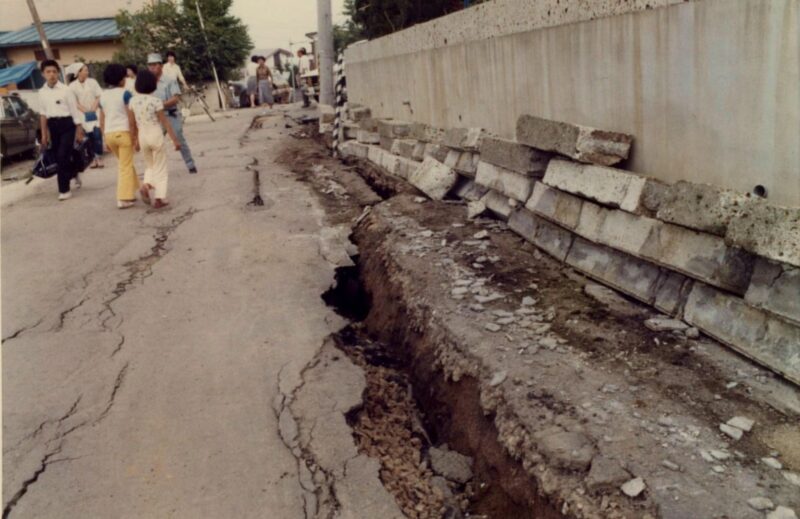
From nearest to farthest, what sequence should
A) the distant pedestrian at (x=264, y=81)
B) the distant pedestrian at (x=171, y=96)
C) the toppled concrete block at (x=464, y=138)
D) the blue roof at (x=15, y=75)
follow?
the toppled concrete block at (x=464, y=138), the distant pedestrian at (x=171, y=96), the distant pedestrian at (x=264, y=81), the blue roof at (x=15, y=75)

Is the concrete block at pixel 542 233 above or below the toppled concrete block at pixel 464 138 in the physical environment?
below

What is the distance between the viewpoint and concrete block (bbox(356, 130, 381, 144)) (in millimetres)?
10258

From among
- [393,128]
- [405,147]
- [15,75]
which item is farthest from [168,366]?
[15,75]

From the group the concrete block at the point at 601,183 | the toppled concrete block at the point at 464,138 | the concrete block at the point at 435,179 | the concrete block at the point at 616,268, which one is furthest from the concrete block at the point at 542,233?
the concrete block at the point at 435,179

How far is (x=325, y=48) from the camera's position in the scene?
15750 millimetres

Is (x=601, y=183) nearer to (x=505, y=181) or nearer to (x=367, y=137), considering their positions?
(x=505, y=181)


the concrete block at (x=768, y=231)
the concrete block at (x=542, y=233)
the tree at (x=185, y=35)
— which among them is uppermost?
the tree at (x=185, y=35)

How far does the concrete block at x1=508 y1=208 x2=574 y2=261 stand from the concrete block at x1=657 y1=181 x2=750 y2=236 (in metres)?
1.16

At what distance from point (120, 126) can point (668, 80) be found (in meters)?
6.75

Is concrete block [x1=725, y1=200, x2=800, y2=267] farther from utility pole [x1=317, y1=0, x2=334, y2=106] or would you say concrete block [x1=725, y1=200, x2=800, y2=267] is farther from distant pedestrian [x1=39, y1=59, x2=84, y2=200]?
utility pole [x1=317, y1=0, x2=334, y2=106]

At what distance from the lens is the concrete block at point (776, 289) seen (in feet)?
9.02

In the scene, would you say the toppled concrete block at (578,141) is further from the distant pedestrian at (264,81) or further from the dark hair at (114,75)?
the distant pedestrian at (264,81)

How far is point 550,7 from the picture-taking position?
482 cm

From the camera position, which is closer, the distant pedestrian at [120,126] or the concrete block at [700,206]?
the concrete block at [700,206]
